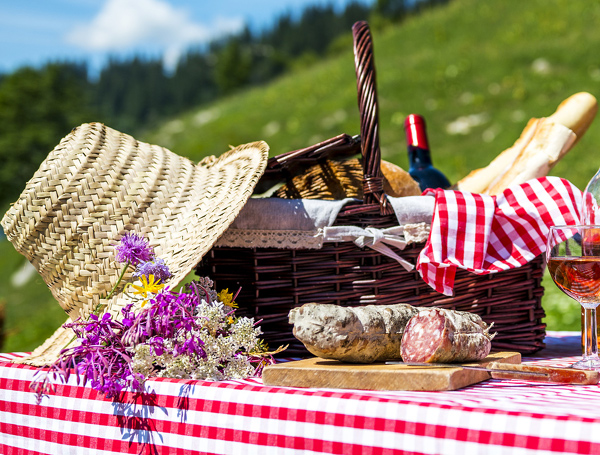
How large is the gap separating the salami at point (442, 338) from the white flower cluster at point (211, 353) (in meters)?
0.32

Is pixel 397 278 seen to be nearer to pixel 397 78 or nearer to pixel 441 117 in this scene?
pixel 441 117

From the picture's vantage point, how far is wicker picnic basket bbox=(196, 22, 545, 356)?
1460 mm

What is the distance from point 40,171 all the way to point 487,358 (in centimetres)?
109

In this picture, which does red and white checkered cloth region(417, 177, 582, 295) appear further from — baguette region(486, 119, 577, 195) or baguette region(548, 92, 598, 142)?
baguette region(548, 92, 598, 142)

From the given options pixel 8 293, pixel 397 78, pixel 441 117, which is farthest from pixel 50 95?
pixel 441 117

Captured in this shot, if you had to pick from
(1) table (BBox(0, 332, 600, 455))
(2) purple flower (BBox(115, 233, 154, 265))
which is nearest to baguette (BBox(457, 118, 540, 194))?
(1) table (BBox(0, 332, 600, 455))

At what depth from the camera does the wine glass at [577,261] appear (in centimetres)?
109

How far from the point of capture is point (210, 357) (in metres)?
1.18

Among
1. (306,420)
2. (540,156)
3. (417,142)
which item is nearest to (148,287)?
(306,420)

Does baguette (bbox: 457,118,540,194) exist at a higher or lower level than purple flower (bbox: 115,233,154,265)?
higher

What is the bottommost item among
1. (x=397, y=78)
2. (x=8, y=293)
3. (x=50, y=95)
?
(x=8, y=293)

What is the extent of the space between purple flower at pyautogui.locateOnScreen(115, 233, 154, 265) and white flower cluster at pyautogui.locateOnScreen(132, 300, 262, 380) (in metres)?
0.16

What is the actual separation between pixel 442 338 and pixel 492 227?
47 cm

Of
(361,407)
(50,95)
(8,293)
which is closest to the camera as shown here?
(361,407)
